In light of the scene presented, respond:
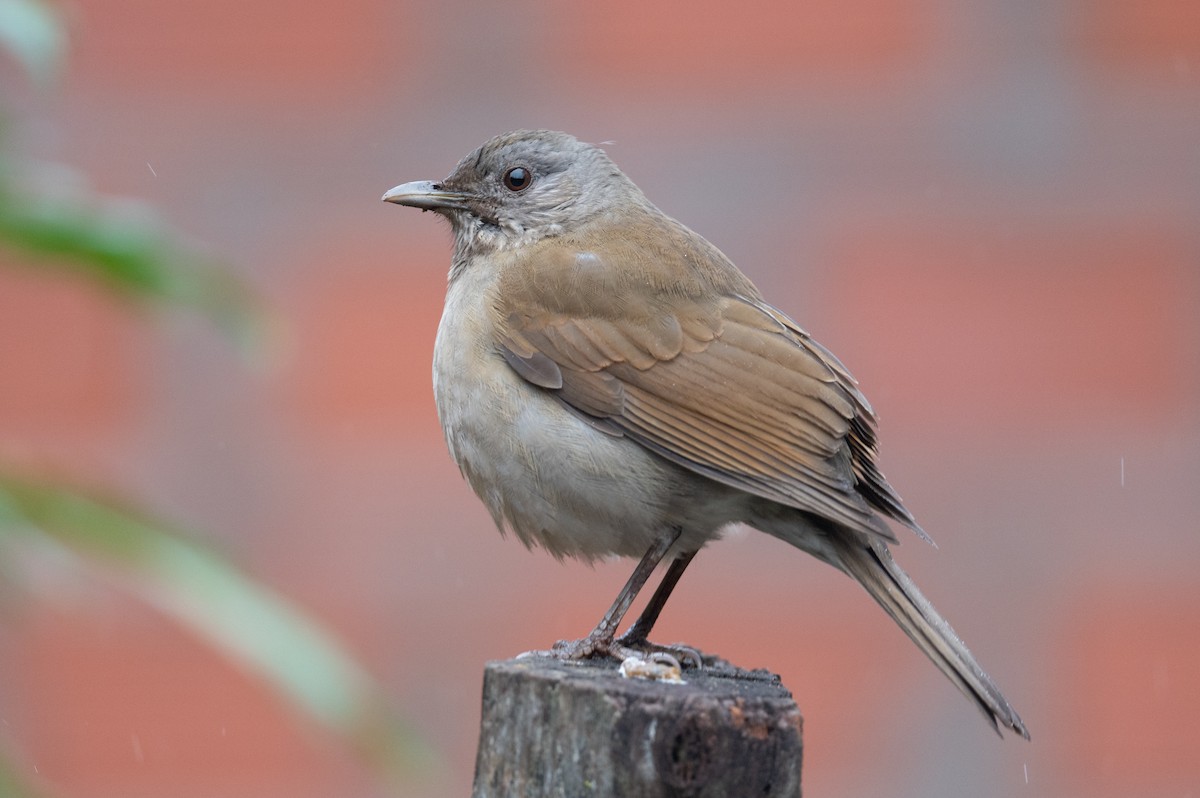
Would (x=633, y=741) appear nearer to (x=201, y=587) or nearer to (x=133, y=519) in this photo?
(x=201, y=587)

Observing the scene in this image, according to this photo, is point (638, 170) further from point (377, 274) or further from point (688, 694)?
point (688, 694)

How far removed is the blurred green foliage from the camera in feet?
7.68

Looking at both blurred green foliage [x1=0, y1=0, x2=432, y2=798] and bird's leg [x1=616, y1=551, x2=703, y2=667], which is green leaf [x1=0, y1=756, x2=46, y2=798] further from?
bird's leg [x1=616, y1=551, x2=703, y2=667]

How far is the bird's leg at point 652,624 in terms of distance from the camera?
2957 millimetres

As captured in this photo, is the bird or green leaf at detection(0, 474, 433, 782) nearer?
green leaf at detection(0, 474, 433, 782)

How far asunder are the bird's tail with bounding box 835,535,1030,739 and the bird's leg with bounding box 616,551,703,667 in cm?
32

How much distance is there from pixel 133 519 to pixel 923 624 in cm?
127

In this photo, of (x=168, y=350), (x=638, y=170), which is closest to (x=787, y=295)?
(x=638, y=170)

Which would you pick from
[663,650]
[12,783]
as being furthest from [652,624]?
[12,783]

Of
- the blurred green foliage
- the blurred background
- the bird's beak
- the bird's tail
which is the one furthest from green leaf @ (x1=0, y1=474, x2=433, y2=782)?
the blurred background

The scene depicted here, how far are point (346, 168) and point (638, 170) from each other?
2.83 feet

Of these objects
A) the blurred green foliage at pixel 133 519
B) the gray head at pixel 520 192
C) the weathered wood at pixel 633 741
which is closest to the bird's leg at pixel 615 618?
the blurred green foliage at pixel 133 519

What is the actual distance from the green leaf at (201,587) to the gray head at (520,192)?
4.10 ft

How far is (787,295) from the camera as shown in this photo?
502 centimetres
